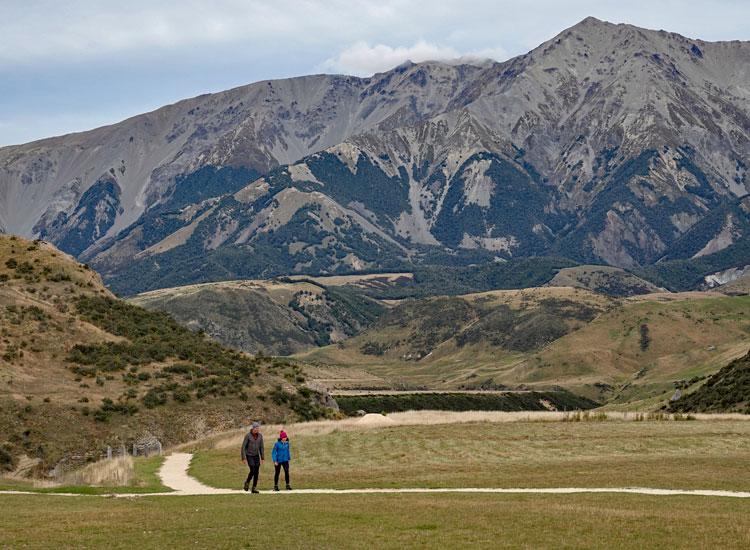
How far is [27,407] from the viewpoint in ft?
251

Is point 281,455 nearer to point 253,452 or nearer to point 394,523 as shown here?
point 253,452

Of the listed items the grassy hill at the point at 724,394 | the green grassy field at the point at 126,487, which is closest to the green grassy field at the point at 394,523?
the green grassy field at the point at 126,487

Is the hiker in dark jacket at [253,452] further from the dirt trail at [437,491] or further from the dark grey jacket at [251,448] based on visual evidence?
the dirt trail at [437,491]

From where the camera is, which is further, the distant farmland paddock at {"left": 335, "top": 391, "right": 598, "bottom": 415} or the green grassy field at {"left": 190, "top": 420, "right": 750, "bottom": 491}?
the distant farmland paddock at {"left": 335, "top": 391, "right": 598, "bottom": 415}

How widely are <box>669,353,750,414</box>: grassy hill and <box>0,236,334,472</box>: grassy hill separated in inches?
1319

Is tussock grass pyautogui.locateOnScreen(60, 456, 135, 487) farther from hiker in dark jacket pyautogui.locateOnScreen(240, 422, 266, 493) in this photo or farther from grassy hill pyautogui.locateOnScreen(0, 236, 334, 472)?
grassy hill pyautogui.locateOnScreen(0, 236, 334, 472)

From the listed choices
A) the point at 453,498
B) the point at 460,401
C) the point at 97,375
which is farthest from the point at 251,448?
the point at 460,401

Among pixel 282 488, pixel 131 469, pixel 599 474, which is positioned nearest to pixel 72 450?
pixel 131 469

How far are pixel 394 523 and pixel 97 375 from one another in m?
59.8

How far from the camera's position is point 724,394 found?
332 feet

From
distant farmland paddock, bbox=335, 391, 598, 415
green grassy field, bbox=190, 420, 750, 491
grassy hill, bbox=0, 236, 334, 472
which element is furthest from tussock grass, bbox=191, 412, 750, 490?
distant farmland paddock, bbox=335, 391, 598, 415

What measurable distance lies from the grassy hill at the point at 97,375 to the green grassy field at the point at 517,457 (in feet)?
47.5

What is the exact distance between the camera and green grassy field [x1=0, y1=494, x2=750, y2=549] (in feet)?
97.9

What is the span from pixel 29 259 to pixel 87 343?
19.1m
